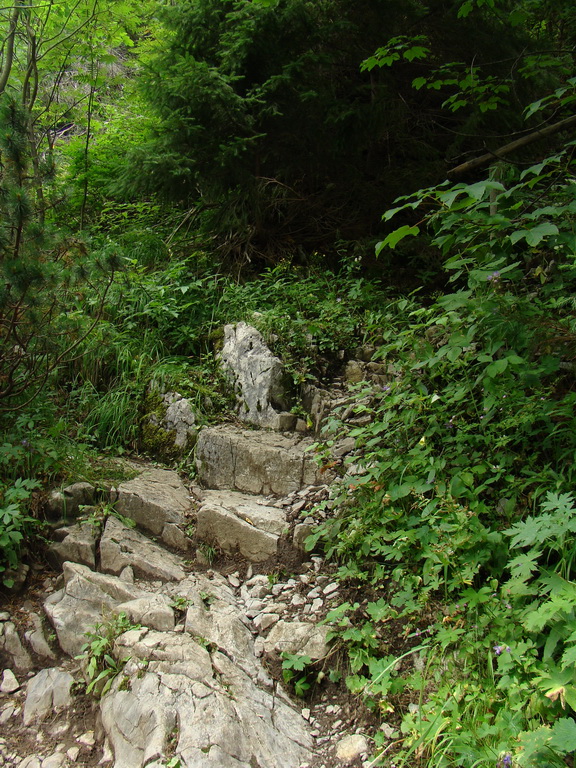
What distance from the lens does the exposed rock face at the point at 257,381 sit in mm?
4500

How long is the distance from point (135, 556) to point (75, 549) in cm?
42

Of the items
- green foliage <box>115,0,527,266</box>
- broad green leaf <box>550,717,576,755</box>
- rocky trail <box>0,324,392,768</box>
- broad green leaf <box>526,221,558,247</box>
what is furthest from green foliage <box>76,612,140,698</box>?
green foliage <box>115,0,527,266</box>

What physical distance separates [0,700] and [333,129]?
207 inches

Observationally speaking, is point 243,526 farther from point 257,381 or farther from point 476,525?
point 476,525

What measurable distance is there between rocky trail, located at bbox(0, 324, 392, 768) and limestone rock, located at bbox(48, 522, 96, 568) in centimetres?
1

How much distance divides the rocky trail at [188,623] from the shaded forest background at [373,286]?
0.29 m

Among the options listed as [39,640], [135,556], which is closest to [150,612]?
[135,556]

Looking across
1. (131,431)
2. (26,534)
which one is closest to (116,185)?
(131,431)

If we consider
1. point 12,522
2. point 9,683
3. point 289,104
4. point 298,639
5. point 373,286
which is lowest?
point 9,683

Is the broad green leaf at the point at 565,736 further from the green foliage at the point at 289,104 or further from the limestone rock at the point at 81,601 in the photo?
the green foliage at the point at 289,104

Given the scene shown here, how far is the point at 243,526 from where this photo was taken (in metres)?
3.61

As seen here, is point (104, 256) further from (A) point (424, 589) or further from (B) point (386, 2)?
(B) point (386, 2)

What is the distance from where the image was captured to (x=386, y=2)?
4.91m

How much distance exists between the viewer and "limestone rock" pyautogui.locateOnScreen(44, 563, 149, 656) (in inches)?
117
